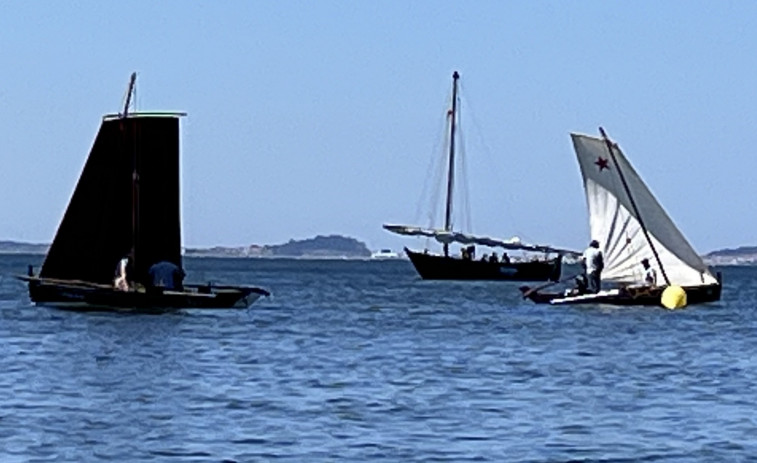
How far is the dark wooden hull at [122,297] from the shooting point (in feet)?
183

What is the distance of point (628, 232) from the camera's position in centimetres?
7150

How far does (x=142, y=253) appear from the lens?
189ft

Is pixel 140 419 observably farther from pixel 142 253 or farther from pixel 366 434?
pixel 142 253

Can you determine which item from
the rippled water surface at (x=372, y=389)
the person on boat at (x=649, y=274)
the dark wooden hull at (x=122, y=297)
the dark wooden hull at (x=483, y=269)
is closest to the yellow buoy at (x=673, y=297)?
the person on boat at (x=649, y=274)

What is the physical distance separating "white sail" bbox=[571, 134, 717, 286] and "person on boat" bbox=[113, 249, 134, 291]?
18.8 m

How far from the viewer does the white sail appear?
7100 cm

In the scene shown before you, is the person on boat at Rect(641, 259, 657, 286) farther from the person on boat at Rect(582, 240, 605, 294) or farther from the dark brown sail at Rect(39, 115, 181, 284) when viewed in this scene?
the dark brown sail at Rect(39, 115, 181, 284)

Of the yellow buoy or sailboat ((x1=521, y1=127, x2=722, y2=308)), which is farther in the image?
sailboat ((x1=521, y1=127, x2=722, y2=308))

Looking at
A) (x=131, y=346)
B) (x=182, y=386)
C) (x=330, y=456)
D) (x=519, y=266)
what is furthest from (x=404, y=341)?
(x=519, y=266)

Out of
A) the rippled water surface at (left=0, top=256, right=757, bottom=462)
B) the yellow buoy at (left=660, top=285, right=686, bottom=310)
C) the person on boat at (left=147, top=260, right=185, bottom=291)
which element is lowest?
the rippled water surface at (left=0, top=256, right=757, bottom=462)

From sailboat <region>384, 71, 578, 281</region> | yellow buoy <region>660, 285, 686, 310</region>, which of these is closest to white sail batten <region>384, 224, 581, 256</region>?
sailboat <region>384, 71, 578, 281</region>

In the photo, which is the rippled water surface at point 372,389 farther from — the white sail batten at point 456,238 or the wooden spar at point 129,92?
the white sail batten at point 456,238

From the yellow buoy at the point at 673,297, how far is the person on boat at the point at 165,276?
57.0 feet

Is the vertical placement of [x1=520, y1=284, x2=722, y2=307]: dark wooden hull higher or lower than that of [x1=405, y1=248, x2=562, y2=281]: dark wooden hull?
lower
